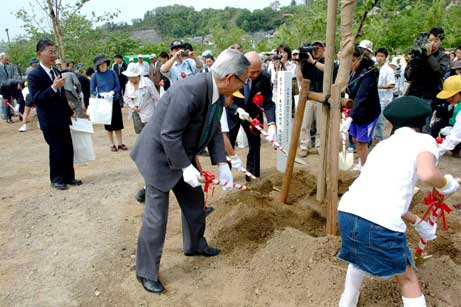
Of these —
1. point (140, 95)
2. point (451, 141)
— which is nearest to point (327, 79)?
point (451, 141)

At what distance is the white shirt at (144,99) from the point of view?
6.46m

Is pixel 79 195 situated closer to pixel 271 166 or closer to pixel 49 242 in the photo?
pixel 49 242

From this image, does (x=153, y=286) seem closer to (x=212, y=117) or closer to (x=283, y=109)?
(x=212, y=117)

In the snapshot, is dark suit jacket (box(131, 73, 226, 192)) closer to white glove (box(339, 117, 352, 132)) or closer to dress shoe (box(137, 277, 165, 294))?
dress shoe (box(137, 277, 165, 294))

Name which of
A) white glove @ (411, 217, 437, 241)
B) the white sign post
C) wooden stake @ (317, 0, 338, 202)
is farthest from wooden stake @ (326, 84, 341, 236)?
the white sign post

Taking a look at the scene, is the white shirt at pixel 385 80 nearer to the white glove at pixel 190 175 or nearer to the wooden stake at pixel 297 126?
the wooden stake at pixel 297 126

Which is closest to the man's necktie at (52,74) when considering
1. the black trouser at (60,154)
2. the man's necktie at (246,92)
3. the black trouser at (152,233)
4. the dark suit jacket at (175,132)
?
the black trouser at (60,154)

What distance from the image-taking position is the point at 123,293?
310cm

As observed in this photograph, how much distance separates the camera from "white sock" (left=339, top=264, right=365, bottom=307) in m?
2.45

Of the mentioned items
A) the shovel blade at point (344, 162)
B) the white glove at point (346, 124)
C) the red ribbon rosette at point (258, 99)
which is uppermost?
the red ribbon rosette at point (258, 99)

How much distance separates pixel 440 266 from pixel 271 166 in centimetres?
360

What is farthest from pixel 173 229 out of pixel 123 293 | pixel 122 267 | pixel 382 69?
pixel 382 69

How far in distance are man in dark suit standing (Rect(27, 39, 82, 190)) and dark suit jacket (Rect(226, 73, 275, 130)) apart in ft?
7.41

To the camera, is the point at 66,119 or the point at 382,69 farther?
the point at 382,69
